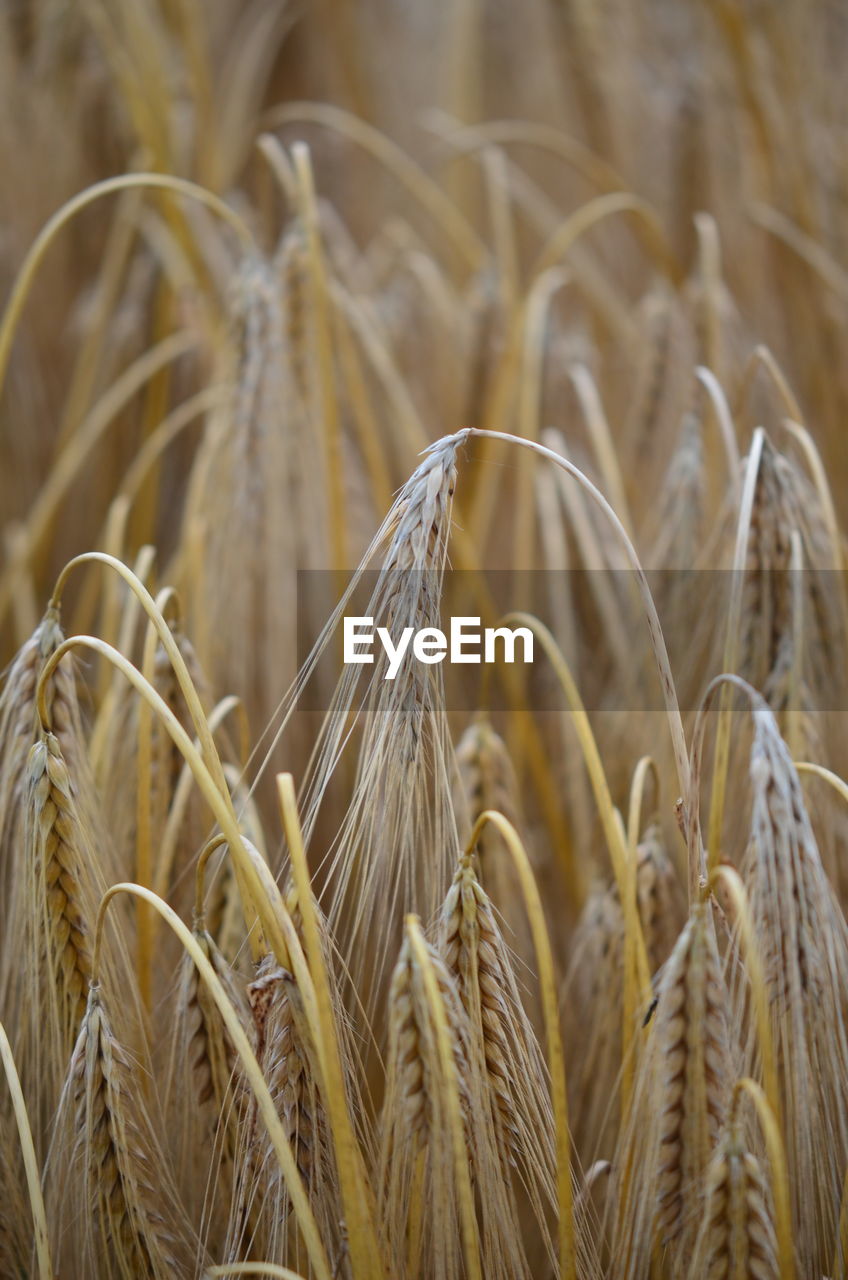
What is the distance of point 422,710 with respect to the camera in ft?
1.52

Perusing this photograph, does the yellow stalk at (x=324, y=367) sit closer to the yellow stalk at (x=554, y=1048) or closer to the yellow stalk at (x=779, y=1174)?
the yellow stalk at (x=554, y=1048)

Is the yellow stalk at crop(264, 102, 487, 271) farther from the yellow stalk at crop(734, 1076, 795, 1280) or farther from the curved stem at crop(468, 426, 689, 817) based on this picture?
the yellow stalk at crop(734, 1076, 795, 1280)

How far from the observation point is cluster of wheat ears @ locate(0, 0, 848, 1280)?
1.52 feet

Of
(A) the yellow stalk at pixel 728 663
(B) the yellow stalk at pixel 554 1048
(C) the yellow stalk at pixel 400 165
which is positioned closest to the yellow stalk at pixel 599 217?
(C) the yellow stalk at pixel 400 165

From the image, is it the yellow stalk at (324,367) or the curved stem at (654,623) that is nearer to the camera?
the curved stem at (654,623)

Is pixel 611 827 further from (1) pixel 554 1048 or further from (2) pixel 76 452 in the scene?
(2) pixel 76 452

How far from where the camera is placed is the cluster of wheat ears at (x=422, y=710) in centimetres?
46

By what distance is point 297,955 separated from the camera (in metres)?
0.43

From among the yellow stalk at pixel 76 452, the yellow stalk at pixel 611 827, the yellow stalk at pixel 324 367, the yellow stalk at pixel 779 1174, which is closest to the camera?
the yellow stalk at pixel 779 1174

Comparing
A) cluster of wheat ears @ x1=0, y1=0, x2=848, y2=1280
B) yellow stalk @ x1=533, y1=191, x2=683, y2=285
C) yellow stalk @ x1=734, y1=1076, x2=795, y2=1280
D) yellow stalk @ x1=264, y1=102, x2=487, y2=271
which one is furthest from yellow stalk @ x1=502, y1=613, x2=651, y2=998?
yellow stalk @ x1=264, y1=102, x2=487, y2=271

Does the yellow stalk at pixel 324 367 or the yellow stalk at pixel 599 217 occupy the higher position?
the yellow stalk at pixel 599 217

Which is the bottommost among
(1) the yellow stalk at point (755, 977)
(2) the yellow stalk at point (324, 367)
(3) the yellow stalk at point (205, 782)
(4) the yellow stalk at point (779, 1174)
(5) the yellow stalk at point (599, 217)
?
(4) the yellow stalk at point (779, 1174)

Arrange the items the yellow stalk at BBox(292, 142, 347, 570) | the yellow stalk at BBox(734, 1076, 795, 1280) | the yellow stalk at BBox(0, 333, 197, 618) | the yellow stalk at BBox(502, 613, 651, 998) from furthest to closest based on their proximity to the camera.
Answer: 1. the yellow stalk at BBox(0, 333, 197, 618)
2. the yellow stalk at BBox(292, 142, 347, 570)
3. the yellow stalk at BBox(502, 613, 651, 998)
4. the yellow stalk at BBox(734, 1076, 795, 1280)

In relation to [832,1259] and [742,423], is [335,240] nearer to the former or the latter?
[742,423]
